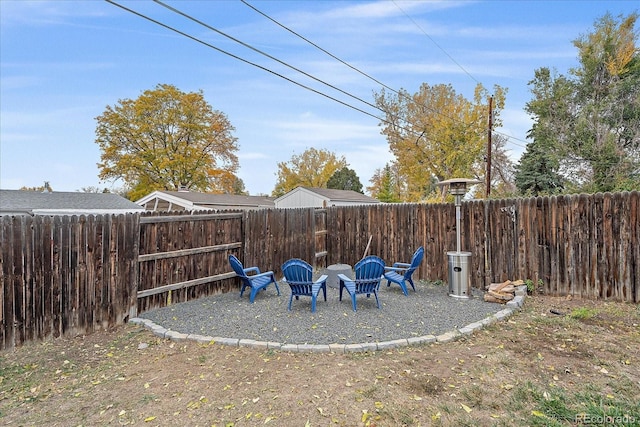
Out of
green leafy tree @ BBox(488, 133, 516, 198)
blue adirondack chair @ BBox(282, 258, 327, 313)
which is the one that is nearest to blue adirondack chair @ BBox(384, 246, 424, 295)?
blue adirondack chair @ BBox(282, 258, 327, 313)

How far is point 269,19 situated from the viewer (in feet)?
20.5

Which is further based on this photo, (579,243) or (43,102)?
(43,102)

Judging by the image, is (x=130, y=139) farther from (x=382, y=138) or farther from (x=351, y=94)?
(x=351, y=94)

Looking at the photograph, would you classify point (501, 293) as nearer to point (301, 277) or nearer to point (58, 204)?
point (301, 277)

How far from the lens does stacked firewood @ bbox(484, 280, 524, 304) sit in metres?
5.41

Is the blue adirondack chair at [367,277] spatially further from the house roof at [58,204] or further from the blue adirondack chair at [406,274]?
the house roof at [58,204]

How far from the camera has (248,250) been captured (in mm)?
6746

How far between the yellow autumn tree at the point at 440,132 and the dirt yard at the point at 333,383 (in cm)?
1805

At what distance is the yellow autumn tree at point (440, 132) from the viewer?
21.2 meters

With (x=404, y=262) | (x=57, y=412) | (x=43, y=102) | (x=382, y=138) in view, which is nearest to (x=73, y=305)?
(x=57, y=412)

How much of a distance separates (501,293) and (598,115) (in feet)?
47.8

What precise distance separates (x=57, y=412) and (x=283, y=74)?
22.0 ft

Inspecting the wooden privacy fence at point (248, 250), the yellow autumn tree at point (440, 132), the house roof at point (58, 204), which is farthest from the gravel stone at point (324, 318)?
the yellow autumn tree at point (440, 132)

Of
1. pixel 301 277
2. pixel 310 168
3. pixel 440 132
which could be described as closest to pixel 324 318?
pixel 301 277
